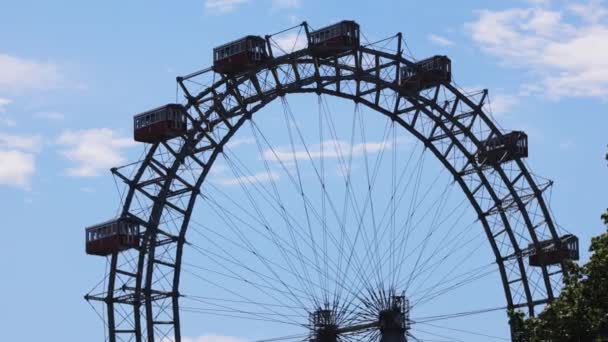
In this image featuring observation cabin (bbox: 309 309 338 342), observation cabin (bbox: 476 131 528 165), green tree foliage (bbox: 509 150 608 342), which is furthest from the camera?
observation cabin (bbox: 476 131 528 165)

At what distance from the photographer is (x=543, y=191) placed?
95.2 metres

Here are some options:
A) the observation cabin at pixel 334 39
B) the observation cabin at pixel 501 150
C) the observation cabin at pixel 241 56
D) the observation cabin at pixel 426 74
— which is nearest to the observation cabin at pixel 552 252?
the observation cabin at pixel 501 150

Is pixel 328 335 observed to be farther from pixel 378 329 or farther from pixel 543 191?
pixel 543 191

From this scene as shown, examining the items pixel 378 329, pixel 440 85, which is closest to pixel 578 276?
pixel 378 329

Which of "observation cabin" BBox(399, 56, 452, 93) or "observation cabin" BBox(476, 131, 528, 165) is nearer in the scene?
"observation cabin" BBox(399, 56, 452, 93)

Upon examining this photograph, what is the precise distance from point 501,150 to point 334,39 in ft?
44.5

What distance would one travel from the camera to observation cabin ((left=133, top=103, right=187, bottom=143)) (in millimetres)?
87938

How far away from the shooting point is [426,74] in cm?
9156

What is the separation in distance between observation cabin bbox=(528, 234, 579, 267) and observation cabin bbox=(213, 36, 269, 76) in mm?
20585

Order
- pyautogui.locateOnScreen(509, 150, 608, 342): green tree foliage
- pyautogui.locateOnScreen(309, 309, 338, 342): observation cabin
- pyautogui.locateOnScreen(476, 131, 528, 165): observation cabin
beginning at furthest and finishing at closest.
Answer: pyautogui.locateOnScreen(476, 131, 528, 165): observation cabin
pyautogui.locateOnScreen(309, 309, 338, 342): observation cabin
pyautogui.locateOnScreen(509, 150, 608, 342): green tree foliage

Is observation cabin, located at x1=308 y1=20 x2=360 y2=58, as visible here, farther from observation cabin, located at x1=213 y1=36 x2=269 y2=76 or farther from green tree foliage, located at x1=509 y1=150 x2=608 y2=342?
green tree foliage, located at x1=509 y1=150 x2=608 y2=342

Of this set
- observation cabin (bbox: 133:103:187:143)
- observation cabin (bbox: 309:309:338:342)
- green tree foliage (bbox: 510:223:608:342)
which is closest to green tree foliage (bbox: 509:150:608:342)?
green tree foliage (bbox: 510:223:608:342)

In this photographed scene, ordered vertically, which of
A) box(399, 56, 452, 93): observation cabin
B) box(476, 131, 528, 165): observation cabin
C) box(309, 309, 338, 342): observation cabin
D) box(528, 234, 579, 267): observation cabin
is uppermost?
box(399, 56, 452, 93): observation cabin

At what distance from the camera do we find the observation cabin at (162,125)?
87938mm
